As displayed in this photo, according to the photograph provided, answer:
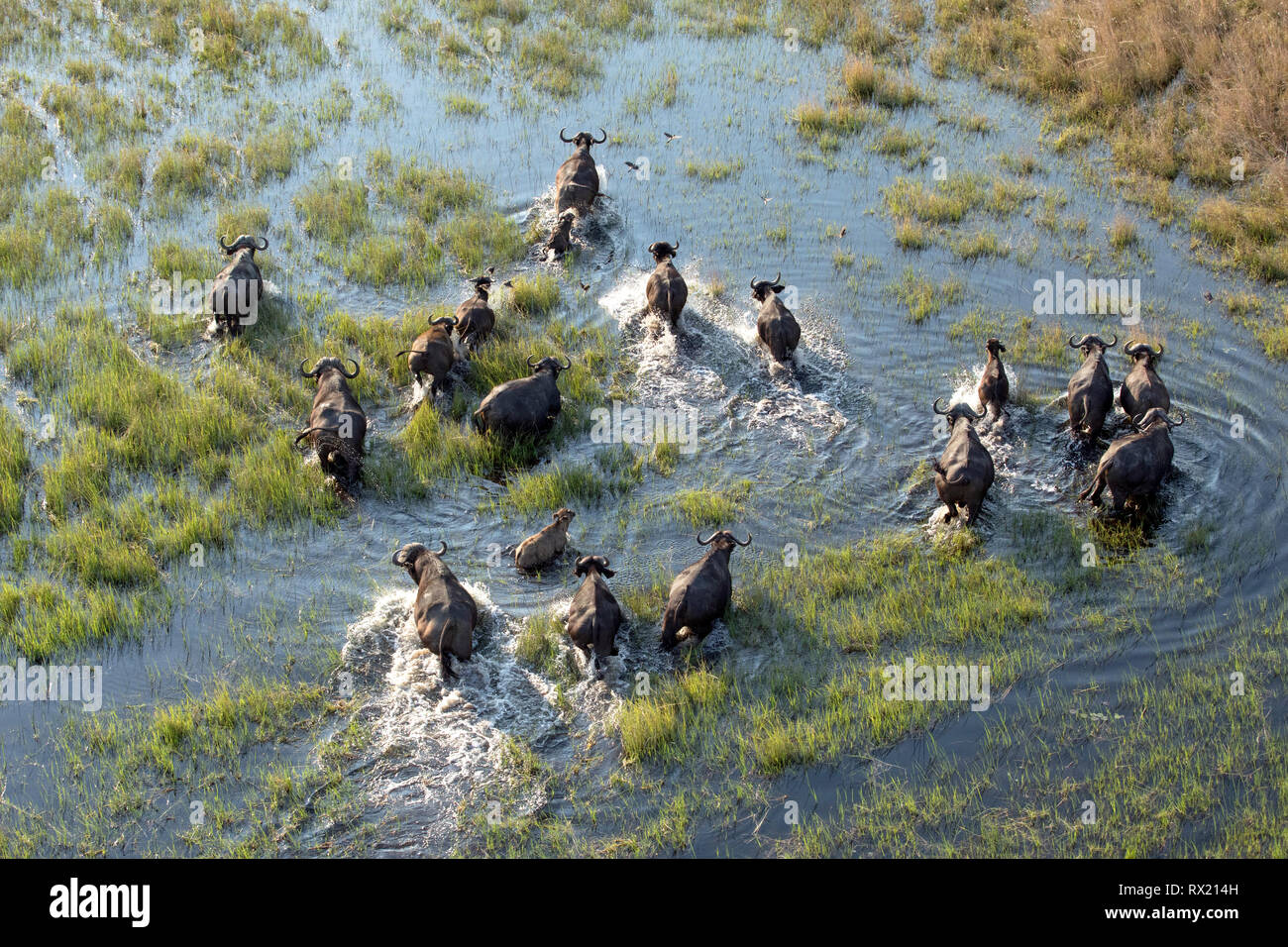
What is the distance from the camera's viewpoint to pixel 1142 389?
38.7 feet

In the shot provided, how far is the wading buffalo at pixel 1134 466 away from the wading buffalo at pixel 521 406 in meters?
5.42

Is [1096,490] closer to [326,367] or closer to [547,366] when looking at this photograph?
[547,366]

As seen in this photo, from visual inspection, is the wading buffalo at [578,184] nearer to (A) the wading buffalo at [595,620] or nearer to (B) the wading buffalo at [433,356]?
(B) the wading buffalo at [433,356]

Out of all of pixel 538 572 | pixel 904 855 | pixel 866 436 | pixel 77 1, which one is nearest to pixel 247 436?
pixel 538 572

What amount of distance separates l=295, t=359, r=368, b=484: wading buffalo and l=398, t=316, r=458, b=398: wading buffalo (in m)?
0.85

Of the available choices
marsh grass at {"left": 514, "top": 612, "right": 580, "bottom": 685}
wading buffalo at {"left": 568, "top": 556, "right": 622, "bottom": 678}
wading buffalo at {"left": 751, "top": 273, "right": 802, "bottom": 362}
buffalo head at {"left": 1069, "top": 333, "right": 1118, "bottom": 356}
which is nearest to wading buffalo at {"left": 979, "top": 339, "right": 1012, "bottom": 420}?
buffalo head at {"left": 1069, "top": 333, "right": 1118, "bottom": 356}

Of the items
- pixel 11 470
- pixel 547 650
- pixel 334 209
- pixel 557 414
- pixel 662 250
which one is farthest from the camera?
pixel 334 209

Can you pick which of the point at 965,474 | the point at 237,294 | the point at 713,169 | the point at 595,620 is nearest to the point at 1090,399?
the point at 965,474

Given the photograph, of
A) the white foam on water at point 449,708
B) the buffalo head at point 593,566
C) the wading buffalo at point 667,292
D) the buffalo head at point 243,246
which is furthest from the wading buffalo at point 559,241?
the white foam on water at point 449,708

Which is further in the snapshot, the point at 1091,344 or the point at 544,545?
the point at 1091,344

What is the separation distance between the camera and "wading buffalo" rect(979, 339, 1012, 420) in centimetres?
1209

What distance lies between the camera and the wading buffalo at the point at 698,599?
9352 millimetres

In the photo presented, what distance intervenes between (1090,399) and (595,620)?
Answer: 230 inches

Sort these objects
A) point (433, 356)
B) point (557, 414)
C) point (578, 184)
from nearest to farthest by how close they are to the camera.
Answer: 1. point (557, 414)
2. point (433, 356)
3. point (578, 184)
